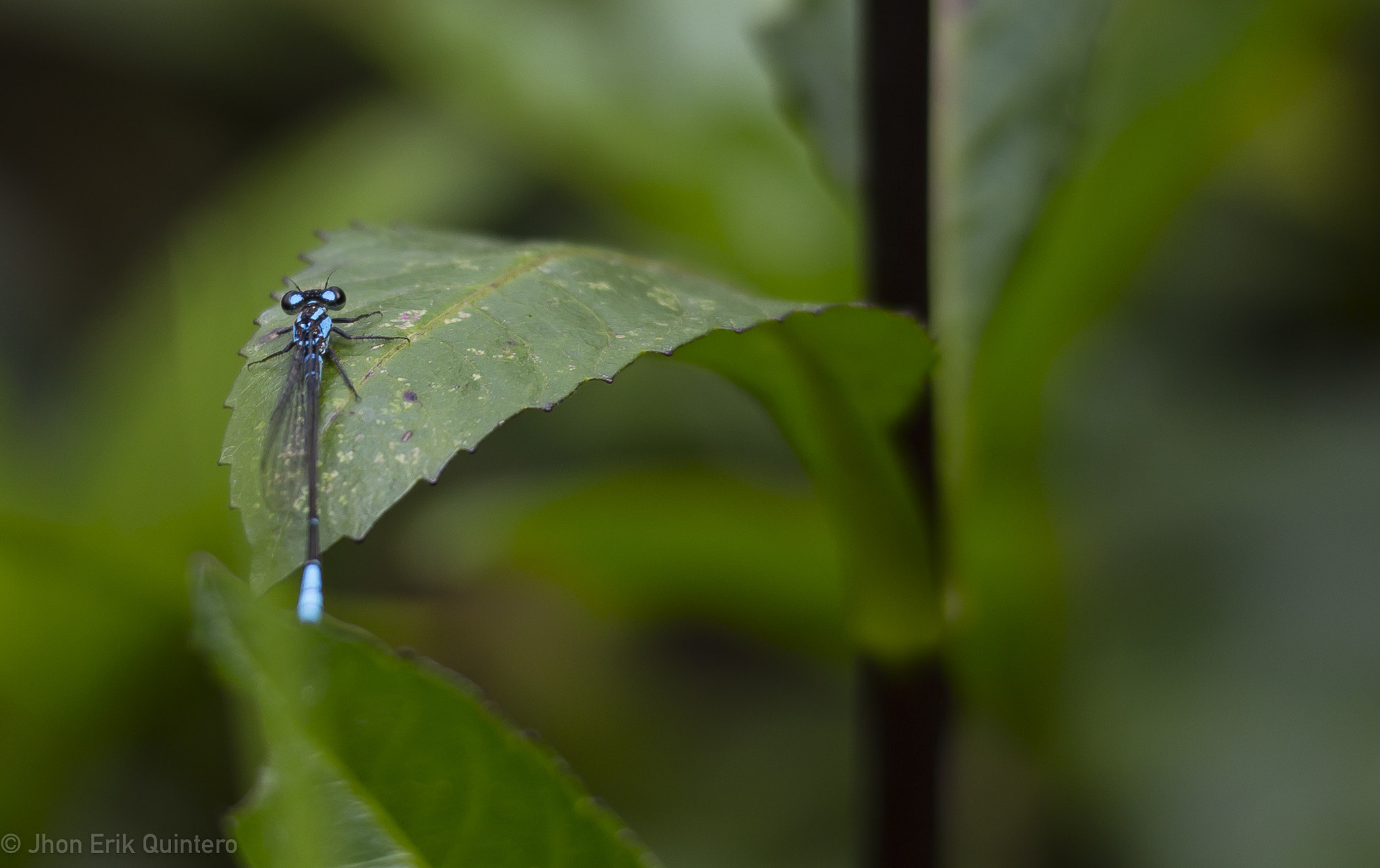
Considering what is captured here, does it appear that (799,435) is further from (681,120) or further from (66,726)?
(66,726)

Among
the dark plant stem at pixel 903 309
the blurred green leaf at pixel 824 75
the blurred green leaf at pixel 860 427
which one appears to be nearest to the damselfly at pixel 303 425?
the blurred green leaf at pixel 860 427

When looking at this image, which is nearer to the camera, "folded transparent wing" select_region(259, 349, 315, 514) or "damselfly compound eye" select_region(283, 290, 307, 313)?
"folded transparent wing" select_region(259, 349, 315, 514)

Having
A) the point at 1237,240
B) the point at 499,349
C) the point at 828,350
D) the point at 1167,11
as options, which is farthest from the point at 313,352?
the point at 1237,240

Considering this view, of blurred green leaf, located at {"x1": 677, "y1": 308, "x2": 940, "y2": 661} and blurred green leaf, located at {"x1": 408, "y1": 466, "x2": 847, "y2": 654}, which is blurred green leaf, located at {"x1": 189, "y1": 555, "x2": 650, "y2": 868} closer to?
blurred green leaf, located at {"x1": 677, "y1": 308, "x2": 940, "y2": 661}

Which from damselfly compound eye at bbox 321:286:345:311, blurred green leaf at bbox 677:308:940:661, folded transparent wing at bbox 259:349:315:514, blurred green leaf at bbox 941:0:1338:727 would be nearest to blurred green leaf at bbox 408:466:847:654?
blurred green leaf at bbox 941:0:1338:727

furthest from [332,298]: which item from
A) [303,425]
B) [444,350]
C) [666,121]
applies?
[666,121]

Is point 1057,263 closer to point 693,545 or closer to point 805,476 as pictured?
point 693,545
